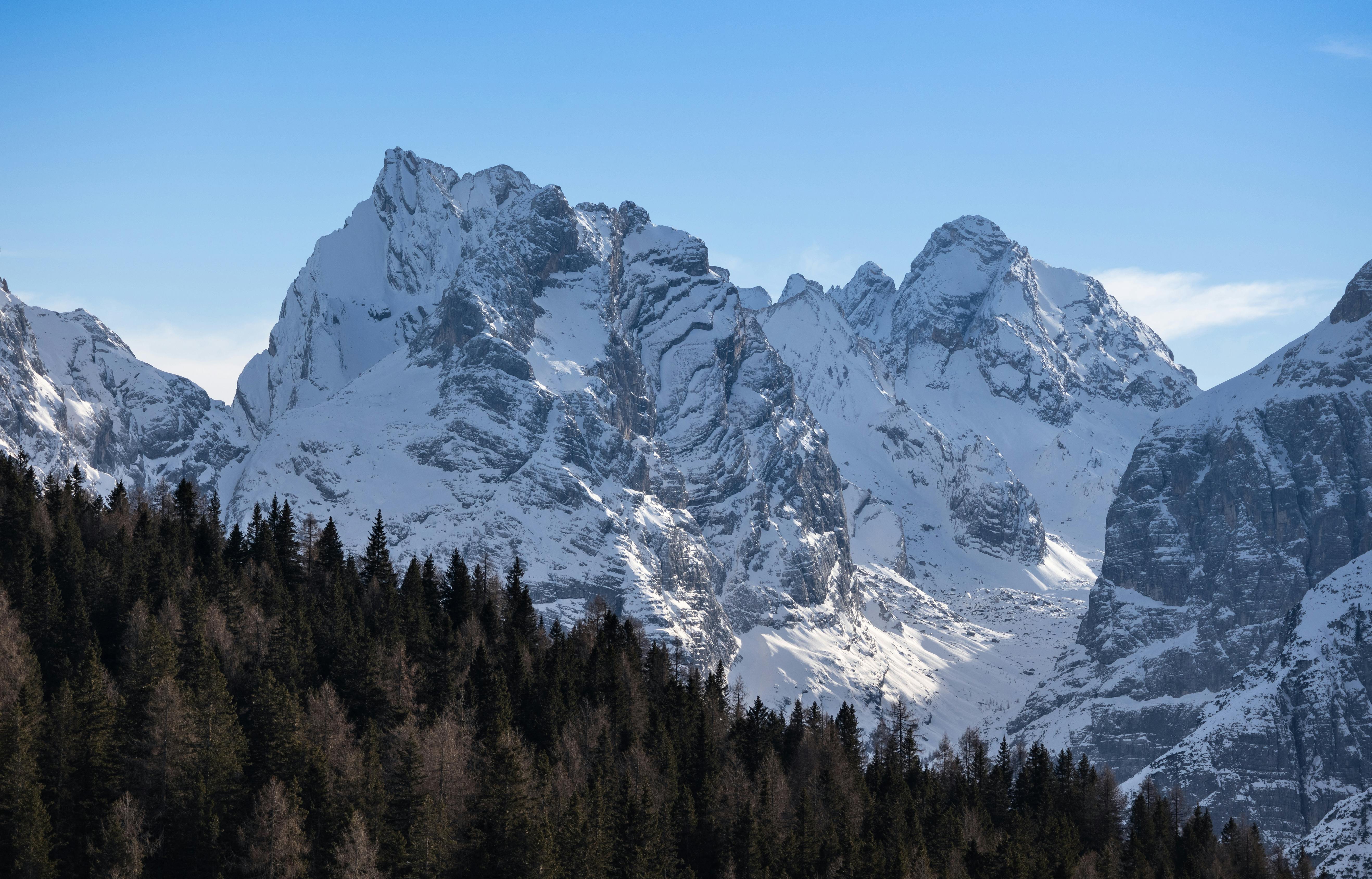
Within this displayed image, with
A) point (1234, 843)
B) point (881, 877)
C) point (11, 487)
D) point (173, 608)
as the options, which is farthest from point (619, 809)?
point (1234, 843)

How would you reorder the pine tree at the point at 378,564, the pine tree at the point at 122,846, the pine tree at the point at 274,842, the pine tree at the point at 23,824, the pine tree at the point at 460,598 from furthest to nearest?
1. the pine tree at the point at 378,564
2. the pine tree at the point at 460,598
3. the pine tree at the point at 274,842
4. the pine tree at the point at 122,846
5. the pine tree at the point at 23,824

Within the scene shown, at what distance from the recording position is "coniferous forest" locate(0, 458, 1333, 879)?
109 meters

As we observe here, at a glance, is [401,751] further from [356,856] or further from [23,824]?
[23,824]

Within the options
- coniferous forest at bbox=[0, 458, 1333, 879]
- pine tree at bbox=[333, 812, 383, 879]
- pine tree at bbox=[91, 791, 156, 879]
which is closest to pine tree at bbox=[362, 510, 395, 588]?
coniferous forest at bbox=[0, 458, 1333, 879]

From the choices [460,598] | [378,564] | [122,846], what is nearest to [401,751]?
[122,846]

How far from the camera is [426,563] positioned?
186m

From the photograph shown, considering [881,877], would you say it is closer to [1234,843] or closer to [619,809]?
[619,809]

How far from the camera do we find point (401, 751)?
391ft

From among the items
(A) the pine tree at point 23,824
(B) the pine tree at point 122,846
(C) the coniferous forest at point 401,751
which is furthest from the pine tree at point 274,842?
(A) the pine tree at point 23,824

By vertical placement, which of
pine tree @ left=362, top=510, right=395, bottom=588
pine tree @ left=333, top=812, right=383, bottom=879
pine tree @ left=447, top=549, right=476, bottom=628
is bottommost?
pine tree @ left=333, top=812, right=383, bottom=879

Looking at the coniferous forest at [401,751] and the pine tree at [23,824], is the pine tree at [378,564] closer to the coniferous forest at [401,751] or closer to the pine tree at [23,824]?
the coniferous forest at [401,751]

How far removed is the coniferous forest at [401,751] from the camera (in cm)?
10906

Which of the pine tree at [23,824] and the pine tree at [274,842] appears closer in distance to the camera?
the pine tree at [23,824]

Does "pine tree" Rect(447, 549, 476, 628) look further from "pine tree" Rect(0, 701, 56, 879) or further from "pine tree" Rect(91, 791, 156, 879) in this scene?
"pine tree" Rect(0, 701, 56, 879)
